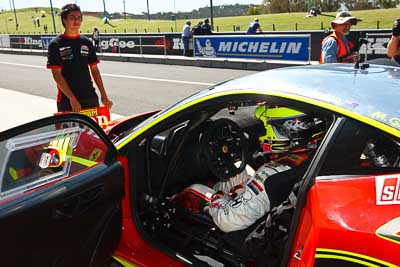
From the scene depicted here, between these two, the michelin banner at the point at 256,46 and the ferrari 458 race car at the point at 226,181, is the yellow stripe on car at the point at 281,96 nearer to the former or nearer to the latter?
the ferrari 458 race car at the point at 226,181

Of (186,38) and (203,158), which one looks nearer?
(203,158)

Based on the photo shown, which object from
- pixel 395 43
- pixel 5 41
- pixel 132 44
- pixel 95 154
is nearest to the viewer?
pixel 95 154

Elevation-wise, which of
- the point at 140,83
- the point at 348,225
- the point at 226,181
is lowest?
the point at 140,83

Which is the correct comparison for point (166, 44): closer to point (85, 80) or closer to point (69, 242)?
point (85, 80)

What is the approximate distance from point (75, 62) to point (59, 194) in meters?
2.60

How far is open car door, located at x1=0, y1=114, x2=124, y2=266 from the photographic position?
1.81 metres

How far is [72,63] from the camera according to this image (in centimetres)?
423

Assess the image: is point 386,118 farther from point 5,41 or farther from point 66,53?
point 5,41

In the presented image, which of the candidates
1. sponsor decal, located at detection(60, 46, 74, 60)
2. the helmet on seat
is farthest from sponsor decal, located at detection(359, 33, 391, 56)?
the helmet on seat

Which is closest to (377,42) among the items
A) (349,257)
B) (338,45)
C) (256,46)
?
(256,46)

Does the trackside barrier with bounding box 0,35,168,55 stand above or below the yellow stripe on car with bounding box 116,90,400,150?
below

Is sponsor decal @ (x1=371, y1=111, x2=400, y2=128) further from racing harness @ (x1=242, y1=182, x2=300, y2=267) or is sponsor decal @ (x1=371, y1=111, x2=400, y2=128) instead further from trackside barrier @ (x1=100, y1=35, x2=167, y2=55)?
trackside barrier @ (x1=100, y1=35, x2=167, y2=55)

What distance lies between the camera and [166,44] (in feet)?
63.4

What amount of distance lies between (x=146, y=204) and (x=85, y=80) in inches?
85.1
